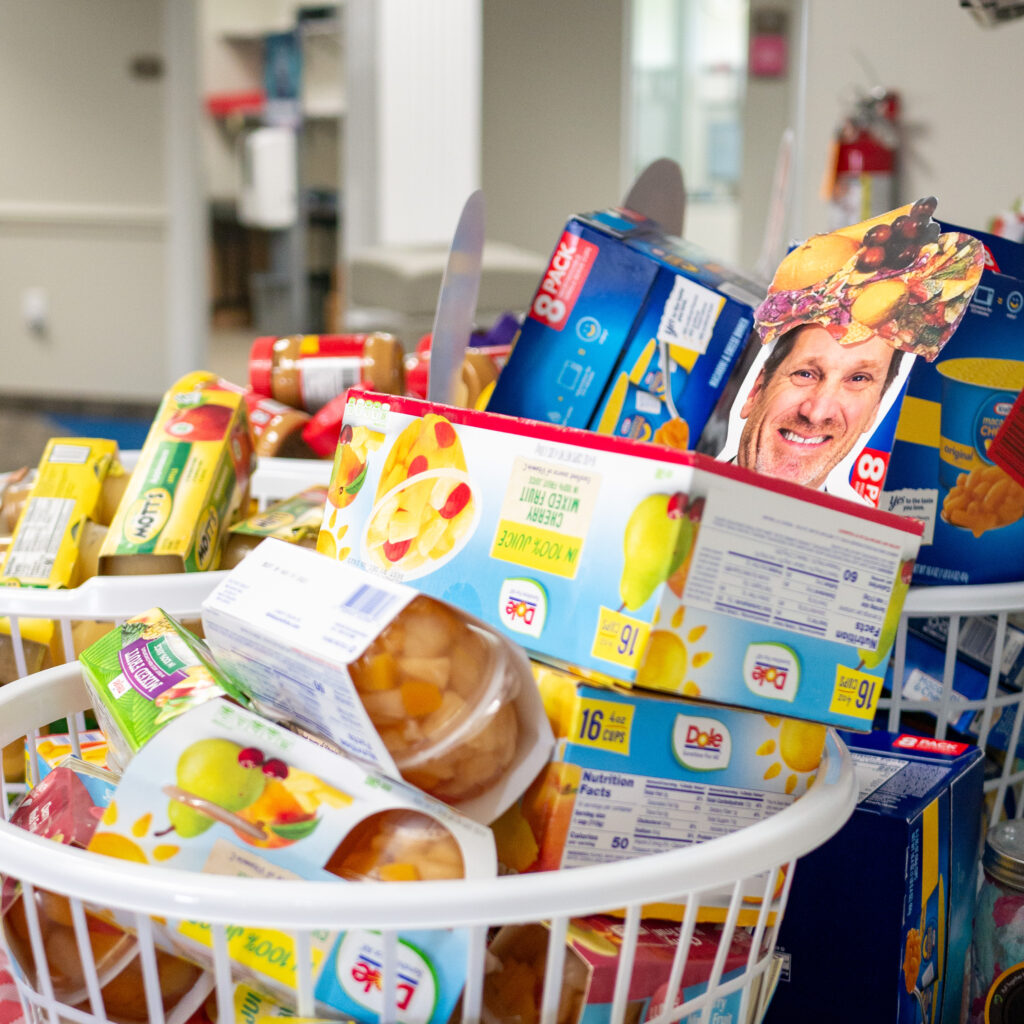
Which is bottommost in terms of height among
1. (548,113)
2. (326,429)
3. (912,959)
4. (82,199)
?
(912,959)

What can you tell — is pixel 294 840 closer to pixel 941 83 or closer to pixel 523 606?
pixel 523 606

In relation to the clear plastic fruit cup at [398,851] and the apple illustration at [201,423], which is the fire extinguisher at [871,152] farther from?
the clear plastic fruit cup at [398,851]

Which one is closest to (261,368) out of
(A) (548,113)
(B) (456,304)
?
(B) (456,304)

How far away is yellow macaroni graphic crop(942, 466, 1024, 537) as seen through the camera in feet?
2.29

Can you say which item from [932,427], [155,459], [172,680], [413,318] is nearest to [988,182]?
[932,427]

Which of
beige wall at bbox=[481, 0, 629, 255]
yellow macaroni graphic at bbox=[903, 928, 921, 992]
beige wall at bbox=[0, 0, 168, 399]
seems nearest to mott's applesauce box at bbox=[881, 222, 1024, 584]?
yellow macaroni graphic at bbox=[903, 928, 921, 992]

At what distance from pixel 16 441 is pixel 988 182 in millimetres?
3316

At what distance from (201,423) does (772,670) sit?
46 centimetres

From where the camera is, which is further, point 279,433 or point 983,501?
point 279,433

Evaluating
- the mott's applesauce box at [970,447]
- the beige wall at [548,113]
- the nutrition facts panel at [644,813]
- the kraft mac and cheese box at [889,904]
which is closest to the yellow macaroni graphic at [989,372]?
the mott's applesauce box at [970,447]

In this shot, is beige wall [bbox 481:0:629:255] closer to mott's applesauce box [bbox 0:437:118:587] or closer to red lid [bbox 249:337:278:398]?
red lid [bbox 249:337:278:398]

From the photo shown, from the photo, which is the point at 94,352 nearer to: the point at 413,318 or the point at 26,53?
the point at 26,53

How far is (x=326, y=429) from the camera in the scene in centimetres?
100

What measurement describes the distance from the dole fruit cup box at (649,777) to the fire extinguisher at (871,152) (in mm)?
1434
